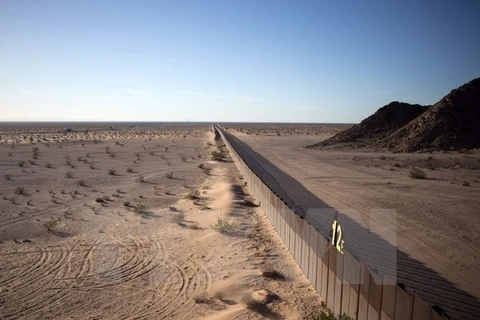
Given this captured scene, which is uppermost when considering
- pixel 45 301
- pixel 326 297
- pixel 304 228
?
pixel 304 228

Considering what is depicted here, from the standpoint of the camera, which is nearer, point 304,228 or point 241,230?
point 304,228

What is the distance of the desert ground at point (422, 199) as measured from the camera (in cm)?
941

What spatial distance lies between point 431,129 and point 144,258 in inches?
1576

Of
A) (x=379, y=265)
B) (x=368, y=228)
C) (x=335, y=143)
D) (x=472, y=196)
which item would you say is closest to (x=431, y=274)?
(x=379, y=265)

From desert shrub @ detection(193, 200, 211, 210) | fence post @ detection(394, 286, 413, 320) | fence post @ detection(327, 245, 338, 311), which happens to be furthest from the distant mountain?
fence post @ detection(394, 286, 413, 320)

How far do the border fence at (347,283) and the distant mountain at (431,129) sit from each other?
34962 millimetres

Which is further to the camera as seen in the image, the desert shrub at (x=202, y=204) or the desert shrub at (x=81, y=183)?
the desert shrub at (x=81, y=183)

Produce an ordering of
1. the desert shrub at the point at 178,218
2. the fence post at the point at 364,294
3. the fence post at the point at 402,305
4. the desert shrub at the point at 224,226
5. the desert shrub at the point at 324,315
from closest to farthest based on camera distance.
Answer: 1. the fence post at the point at 402,305
2. the fence post at the point at 364,294
3. the desert shrub at the point at 324,315
4. the desert shrub at the point at 224,226
5. the desert shrub at the point at 178,218

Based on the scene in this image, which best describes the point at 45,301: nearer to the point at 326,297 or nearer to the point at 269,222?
the point at 326,297

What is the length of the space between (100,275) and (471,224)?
12529mm

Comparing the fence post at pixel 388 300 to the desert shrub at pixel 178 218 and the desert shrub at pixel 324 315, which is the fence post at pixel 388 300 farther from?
the desert shrub at pixel 178 218

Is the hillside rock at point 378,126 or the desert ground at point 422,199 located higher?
the hillside rock at point 378,126

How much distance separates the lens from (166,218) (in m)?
13.5

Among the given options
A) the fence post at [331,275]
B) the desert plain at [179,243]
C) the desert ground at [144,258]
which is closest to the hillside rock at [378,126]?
the desert plain at [179,243]
